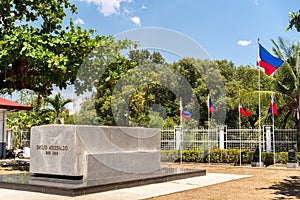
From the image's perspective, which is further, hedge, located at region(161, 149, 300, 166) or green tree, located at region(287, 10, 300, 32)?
hedge, located at region(161, 149, 300, 166)

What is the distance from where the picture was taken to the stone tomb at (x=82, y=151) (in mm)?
8930

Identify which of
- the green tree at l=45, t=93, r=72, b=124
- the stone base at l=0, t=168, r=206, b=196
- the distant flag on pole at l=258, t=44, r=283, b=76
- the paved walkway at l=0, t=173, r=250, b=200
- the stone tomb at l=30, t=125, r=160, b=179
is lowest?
the paved walkway at l=0, t=173, r=250, b=200

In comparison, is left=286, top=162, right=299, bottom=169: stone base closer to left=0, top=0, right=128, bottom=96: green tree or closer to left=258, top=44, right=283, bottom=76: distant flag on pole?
left=258, top=44, right=283, bottom=76: distant flag on pole

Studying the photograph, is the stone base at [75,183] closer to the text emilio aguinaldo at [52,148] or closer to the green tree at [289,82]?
the text emilio aguinaldo at [52,148]

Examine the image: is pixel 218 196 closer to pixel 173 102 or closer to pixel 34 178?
pixel 34 178

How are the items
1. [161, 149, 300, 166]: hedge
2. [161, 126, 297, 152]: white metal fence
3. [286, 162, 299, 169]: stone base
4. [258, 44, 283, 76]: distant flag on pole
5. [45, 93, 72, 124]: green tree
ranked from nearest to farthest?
[258, 44, 283, 76]: distant flag on pole
[286, 162, 299, 169]: stone base
[161, 149, 300, 166]: hedge
[161, 126, 297, 152]: white metal fence
[45, 93, 72, 124]: green tree

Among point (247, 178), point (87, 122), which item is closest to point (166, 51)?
point (247, 178)

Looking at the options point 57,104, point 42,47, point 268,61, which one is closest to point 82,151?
point 42,47

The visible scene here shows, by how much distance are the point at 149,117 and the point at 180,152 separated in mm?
2743

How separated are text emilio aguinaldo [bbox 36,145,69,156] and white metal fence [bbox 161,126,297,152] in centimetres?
1131

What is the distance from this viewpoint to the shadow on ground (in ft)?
28.1

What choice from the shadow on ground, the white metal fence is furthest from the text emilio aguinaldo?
the white metal fence

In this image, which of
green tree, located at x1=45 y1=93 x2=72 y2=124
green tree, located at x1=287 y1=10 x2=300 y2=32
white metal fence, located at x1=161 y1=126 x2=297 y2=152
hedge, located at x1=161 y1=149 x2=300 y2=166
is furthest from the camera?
green tree, located at x1=45 y1=93 x2=72 y2=124

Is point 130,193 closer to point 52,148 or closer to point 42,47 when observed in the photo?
point 52,148
